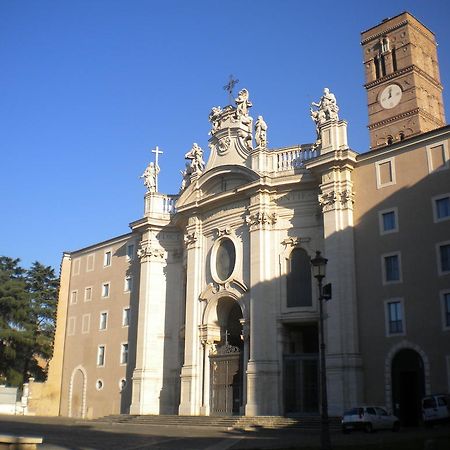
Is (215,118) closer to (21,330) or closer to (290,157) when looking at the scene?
(290,157)

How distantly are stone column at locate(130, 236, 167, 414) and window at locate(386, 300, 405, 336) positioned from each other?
1829cm

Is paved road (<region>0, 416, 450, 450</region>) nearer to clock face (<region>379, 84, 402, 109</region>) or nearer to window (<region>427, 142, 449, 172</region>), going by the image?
window (<region>427, 142, 449, 172</region>)

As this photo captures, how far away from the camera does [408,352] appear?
100.0 ft

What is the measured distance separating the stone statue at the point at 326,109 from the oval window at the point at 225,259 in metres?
9.32

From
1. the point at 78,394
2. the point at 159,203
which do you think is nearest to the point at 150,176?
the point at 159,203

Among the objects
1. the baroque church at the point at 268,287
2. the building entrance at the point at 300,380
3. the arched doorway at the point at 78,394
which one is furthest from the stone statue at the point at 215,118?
the arched doorway at the point at 78,394

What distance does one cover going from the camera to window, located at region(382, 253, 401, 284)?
3166 centimetres

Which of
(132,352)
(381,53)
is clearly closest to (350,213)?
(132,352)

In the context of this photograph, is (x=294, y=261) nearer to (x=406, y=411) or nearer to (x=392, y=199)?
(x=392, y=199)

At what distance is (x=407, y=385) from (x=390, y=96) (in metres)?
34.2

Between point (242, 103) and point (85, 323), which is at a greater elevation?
point (242, 103)

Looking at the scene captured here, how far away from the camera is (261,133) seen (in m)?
39.1

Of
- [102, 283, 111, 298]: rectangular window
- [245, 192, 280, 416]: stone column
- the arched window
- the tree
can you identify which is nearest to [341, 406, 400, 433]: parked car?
[245, 192, 280, 416]: stone column

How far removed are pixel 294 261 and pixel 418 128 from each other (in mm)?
24223
